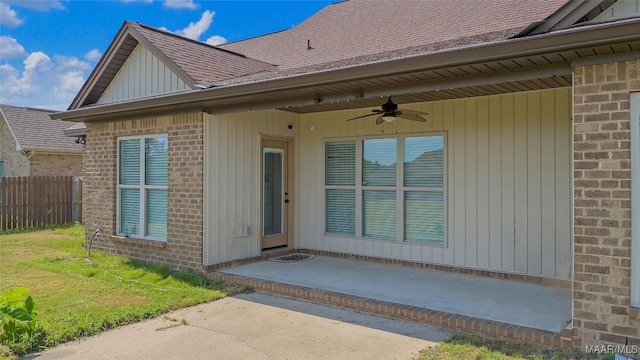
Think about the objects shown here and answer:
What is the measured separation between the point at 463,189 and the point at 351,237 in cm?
→ 226

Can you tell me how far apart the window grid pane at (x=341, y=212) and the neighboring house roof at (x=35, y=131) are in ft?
46.3

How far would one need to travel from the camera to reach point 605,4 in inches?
162

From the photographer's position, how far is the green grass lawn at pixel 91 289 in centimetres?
491

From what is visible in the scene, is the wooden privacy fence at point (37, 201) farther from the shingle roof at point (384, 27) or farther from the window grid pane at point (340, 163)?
the window grid pane at point (340, 163)

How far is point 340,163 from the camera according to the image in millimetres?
8391

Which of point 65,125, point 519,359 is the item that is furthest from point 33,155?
point 519,359

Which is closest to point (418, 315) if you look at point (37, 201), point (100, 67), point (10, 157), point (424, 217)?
point (424, 217)

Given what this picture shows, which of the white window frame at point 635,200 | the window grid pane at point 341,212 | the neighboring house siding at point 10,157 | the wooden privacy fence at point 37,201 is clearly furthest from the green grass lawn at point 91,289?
the neighboring house siding at point 10,157

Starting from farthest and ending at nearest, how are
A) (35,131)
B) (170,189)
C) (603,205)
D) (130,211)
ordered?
(35,131)
(130,211)
(170,189)
(603,205)

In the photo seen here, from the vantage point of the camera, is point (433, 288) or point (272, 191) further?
point (272, 191)

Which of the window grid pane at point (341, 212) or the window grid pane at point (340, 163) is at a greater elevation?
the window grid pane at point (340, 163)

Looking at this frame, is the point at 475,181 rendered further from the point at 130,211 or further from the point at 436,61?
the point at 130,211

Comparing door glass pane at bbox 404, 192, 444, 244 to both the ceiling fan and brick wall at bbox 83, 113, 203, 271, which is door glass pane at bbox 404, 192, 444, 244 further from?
brick wall at bbox 83, 113, 203, 271

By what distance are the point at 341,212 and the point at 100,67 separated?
216 inches
